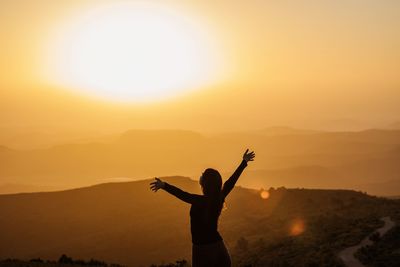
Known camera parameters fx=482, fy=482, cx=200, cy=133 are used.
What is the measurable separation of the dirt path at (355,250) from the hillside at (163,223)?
584mm

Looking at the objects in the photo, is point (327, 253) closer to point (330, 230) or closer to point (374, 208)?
point (330, 230)

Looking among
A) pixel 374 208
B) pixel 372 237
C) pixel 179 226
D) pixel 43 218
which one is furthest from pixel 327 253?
pixel 43 218

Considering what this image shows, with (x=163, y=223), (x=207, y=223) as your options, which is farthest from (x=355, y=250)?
(x=163, y=223)

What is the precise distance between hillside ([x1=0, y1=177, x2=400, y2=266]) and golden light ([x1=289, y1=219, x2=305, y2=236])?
0.19 m

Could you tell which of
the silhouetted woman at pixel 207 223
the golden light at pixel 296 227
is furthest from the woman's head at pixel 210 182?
the golden light at pixel 296 227

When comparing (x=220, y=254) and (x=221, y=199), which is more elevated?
(x=221, y=199)

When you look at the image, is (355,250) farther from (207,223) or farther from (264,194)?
(264,194)

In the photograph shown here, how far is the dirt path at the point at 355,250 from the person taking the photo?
22.9 metres

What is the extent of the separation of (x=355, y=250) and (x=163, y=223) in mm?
42873

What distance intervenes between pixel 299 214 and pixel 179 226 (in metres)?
19.6

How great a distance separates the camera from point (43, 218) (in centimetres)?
7338

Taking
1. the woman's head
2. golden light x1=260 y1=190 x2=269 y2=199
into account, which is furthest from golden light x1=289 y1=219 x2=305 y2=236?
the woman's head

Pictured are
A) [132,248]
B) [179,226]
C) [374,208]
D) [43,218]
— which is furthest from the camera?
[43,218]

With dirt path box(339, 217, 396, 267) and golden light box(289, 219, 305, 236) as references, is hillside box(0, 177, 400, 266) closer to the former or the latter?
golden light box(289, 219, 305, 236)
